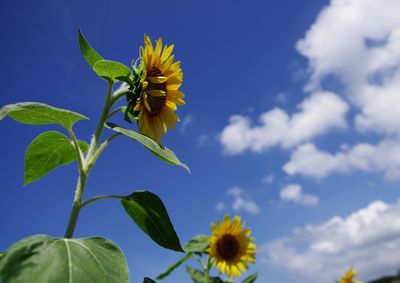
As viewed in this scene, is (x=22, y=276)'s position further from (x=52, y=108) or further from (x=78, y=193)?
(x=52, y=108)

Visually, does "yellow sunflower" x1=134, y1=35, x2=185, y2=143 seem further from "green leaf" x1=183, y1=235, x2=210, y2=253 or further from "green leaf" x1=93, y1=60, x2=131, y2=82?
"green leaf" x1=183, y1=235, x2=210, y2=253

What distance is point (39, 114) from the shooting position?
6.14ft

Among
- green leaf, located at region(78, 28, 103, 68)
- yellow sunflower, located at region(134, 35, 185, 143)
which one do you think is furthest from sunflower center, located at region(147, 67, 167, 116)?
green leaf, located at region(78, 28, 103, 68)

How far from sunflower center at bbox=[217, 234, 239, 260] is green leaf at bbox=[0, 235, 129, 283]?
5.90 metres

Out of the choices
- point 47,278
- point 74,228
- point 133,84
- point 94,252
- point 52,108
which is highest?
point 133,84

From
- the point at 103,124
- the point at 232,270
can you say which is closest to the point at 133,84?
the point at 103,124

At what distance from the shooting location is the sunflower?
23.5ft

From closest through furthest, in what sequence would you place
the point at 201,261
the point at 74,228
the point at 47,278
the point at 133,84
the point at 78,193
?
the point at 47,278
the point at 74,228
the point at 78,193
the point at 133,84
the point at 201,261

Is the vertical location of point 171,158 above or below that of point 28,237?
above

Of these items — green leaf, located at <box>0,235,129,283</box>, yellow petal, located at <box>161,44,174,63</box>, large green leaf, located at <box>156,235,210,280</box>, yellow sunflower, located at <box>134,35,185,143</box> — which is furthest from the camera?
large green leaf, located at <box>156,235,210,280</box>

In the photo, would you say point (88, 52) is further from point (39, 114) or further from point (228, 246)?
point (228, 246)

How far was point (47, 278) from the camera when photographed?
1.41m

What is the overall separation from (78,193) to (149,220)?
1.06ft

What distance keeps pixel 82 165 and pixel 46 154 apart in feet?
0.97
